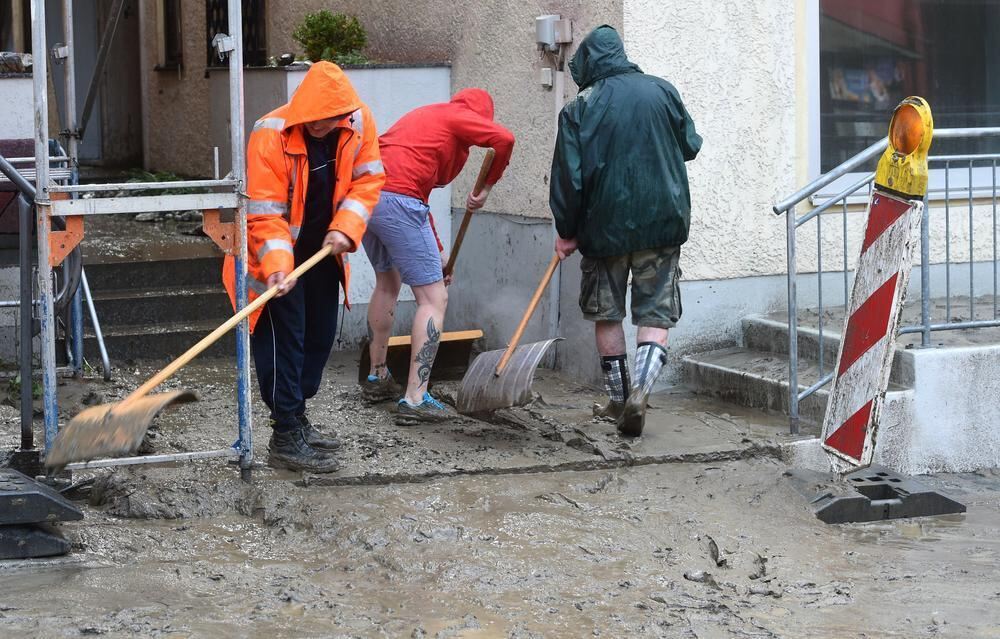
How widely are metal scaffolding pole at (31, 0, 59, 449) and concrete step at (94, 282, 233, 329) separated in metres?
3.07

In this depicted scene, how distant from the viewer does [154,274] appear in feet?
27.6

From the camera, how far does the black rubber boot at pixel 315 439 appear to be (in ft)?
18.7

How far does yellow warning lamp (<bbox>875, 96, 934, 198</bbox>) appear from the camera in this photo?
4.99m

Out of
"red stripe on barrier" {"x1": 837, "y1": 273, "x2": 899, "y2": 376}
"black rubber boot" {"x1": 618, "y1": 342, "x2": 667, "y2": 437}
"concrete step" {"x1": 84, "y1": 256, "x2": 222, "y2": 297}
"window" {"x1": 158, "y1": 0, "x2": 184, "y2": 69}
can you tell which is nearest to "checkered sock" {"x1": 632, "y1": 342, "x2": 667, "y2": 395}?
"black rubber boot" {"x1": 618, "y1": 342, "x2": 667, "y2": 437}

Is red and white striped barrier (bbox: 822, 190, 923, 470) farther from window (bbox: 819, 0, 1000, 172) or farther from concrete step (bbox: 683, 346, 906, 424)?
window (bbox: 819, 0, 1000, 172)

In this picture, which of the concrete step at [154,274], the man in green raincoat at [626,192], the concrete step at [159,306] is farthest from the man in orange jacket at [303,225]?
the concrete step at [154,274]

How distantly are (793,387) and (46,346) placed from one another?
3158mm

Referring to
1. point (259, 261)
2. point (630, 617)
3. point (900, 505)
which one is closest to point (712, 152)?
point (900, 505)

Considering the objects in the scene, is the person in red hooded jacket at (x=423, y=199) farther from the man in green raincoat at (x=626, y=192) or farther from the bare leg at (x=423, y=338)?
the man in green raincoat at (x=626, y=192)

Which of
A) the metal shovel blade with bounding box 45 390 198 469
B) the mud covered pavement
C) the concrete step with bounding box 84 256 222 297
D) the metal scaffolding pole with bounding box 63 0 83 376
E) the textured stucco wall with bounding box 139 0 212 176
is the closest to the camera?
the mud covered pavement

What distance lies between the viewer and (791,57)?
7266mm

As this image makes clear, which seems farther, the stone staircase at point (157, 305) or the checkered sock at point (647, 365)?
the stone staircase at point (157, 305)

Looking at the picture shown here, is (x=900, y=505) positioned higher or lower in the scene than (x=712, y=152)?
lower

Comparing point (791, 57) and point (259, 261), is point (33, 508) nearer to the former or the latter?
point (259, 261)
